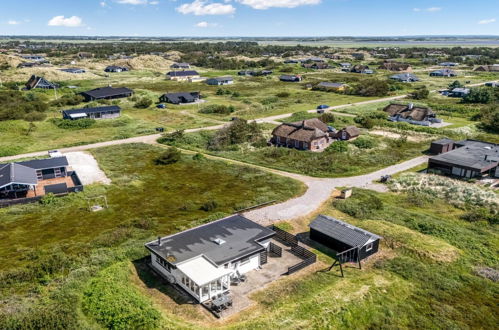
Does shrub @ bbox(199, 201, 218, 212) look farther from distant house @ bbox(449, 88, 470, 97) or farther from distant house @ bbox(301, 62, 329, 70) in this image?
distant house @ bbox(301, 62, 329, 70)

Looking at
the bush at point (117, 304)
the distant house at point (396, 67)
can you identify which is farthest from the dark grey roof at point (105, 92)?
the distant house at point (396, 67)

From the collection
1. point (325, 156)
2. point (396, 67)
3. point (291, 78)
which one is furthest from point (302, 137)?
point (396, 67)

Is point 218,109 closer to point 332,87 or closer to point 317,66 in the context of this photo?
point 332,87

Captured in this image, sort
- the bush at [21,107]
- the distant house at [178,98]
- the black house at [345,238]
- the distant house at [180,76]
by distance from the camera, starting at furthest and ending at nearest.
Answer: the distant house at [180,76]
the distant house at [178,98]
the bush at [21,107]
the black house at [345,238]

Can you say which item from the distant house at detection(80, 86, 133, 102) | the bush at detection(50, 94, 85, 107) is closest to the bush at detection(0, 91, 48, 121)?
the bush at detection(50, 94, 85, 107)

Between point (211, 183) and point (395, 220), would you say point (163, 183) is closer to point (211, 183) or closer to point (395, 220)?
point (211, 183)

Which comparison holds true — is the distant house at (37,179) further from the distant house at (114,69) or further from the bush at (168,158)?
the distant house at (114,69)
